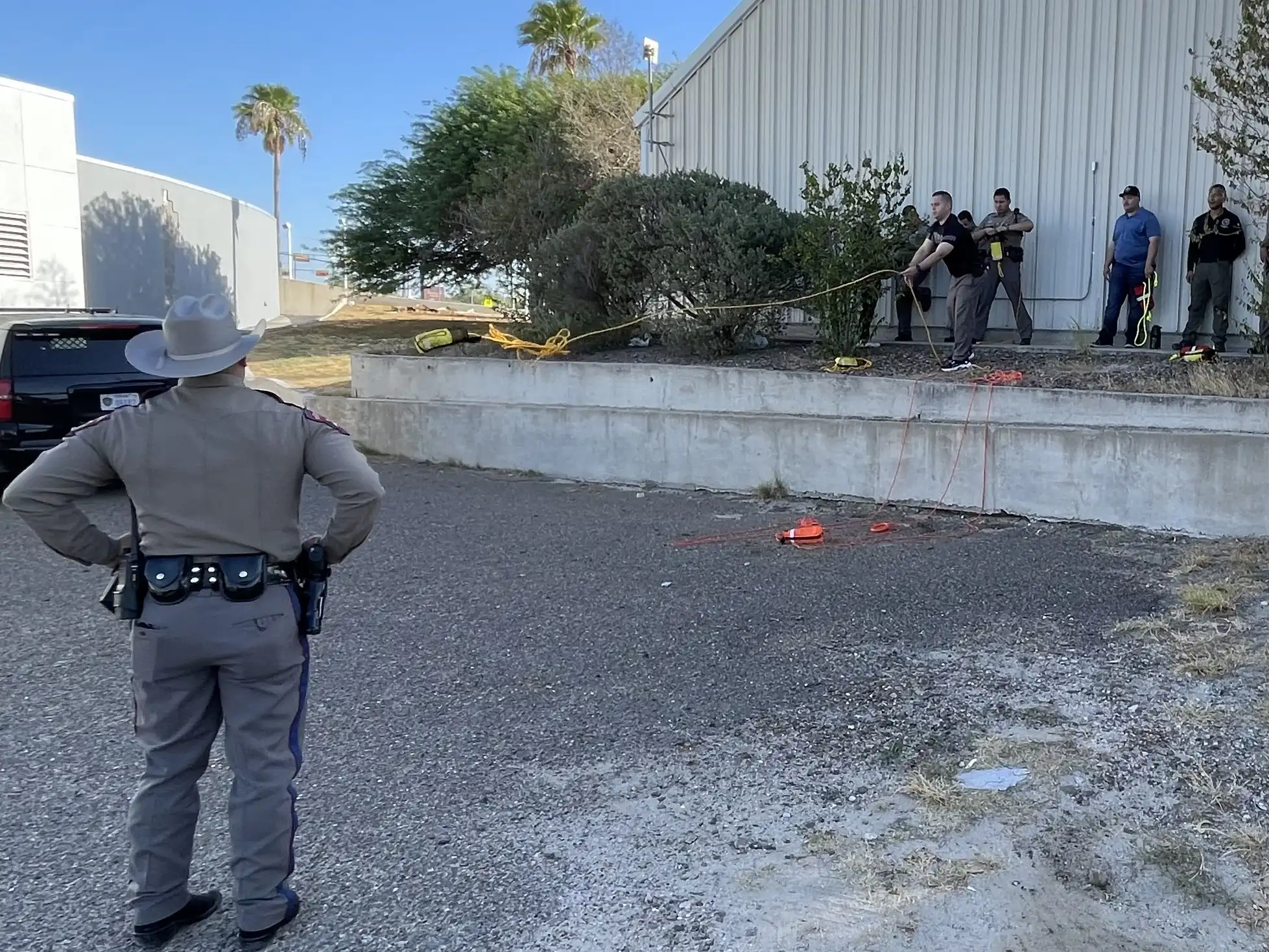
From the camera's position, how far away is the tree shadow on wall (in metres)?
25.7

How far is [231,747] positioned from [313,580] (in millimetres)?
496

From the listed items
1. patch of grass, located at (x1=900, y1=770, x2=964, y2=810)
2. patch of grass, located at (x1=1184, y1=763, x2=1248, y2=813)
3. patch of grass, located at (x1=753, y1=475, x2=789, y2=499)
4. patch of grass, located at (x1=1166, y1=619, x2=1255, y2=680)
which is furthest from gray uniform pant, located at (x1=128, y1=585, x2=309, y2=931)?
patch of grass, located at (x1=753, y1=475, x2=789, y2=499)

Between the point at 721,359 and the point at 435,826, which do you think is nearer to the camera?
the point at 435,826

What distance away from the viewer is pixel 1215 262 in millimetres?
10398

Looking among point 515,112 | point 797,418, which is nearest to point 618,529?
point 797,418

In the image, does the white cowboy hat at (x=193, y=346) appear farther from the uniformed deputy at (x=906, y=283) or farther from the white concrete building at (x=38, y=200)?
the white concrete building at (x=38, y=200)

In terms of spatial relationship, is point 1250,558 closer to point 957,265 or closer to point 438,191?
point 957,265

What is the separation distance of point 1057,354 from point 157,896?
30.8ft

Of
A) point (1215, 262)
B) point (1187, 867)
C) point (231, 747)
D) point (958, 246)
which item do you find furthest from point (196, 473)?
point (1215, 262)

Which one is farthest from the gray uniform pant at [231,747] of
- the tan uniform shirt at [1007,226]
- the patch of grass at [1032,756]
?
the tan uniform shirt at [1007,226]

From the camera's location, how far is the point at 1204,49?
36.6 feet

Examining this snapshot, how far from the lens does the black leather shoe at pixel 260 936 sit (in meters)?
3.08

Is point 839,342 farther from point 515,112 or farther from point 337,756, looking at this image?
point 515,112

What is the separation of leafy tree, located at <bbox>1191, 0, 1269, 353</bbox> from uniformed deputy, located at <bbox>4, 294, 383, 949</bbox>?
8.47 meters
